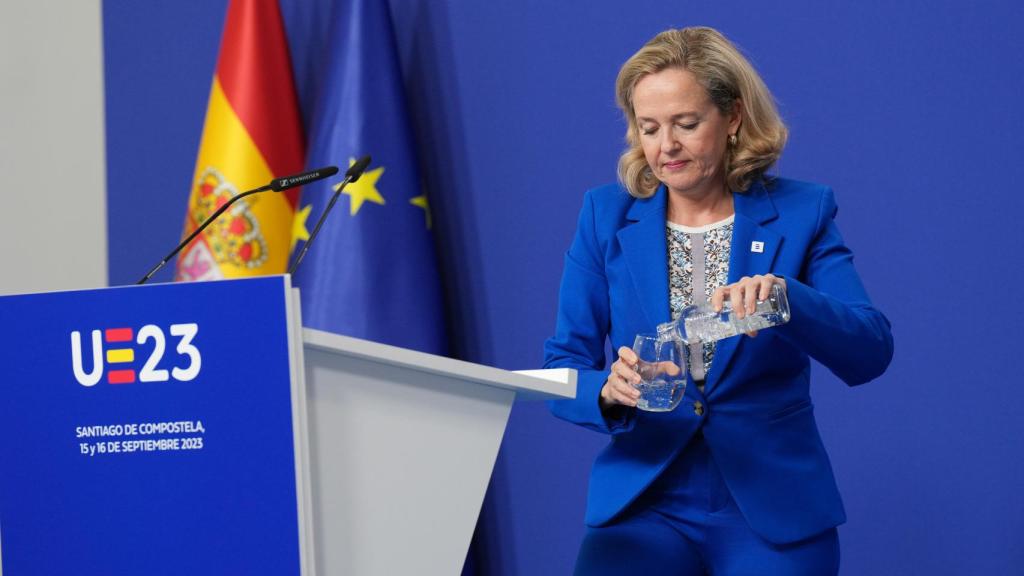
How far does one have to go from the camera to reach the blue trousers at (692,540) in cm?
191

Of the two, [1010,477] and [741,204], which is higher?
[741,204]

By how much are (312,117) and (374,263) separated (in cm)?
58

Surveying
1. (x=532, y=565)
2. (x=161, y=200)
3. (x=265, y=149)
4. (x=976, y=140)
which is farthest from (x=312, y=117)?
(x=976, y=140)

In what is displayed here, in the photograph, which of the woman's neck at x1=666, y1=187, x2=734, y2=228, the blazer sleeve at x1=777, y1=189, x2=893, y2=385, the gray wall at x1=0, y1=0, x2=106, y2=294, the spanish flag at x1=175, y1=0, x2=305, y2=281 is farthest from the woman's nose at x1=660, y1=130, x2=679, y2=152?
the gray wall at x1=0, y1=0, x2=106, y2=294

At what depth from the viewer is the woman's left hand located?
1752 millimetres

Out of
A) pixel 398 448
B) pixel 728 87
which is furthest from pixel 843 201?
pixel 398 448

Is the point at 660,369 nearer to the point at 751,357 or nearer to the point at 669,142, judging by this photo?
the point at 751,357

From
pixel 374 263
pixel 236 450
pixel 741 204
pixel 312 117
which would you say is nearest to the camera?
pixel 236 450

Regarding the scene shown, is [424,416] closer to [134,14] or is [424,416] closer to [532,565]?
[532,565]

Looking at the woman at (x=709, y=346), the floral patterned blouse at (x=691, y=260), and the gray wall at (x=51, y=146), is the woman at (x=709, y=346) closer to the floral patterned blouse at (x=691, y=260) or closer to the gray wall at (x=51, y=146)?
the floral patterned blouse at (x=691, y=260)

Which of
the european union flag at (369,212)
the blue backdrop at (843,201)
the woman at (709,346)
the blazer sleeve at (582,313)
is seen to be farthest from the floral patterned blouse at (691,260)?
the european union flag at (369,212)

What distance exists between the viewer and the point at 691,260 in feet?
6.88

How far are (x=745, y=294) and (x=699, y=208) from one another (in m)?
0.43

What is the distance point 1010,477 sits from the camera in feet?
9.90
